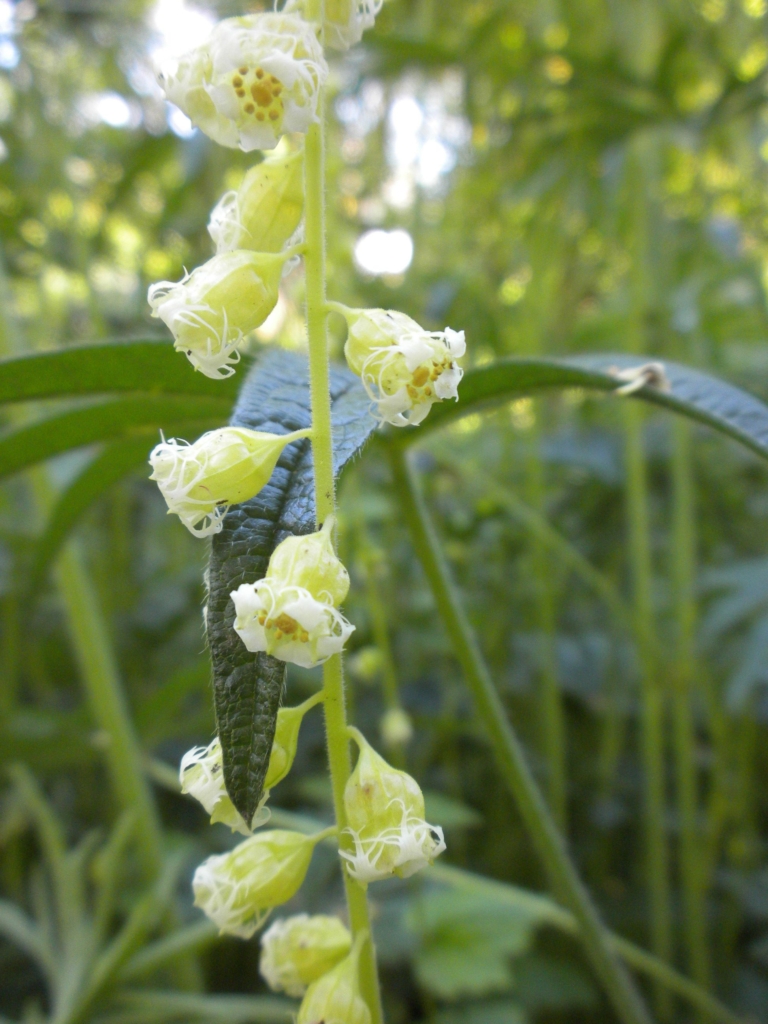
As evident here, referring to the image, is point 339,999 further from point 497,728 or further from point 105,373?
point 105,373

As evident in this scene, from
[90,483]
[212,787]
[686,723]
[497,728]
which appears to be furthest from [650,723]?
[212,787]

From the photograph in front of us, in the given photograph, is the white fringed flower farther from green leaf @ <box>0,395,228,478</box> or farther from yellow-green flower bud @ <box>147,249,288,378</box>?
green leaf @ <box>0,395,228,478</box>

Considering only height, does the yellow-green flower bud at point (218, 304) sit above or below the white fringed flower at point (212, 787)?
above

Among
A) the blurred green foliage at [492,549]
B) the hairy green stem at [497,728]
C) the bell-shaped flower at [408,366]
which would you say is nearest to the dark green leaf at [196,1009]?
the blurred green foliage at [492,549]

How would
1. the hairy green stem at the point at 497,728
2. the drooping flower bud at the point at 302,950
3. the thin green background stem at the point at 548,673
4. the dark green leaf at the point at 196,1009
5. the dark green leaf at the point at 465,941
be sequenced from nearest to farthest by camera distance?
the drooping flower bud at the point at 302,950 < the hairy green stem at the point at 497,728 < the dark green leaf at the point at 196,1009 < the dark green leaf at the point at 465,941 < the thin green background stem at the point at 548,673

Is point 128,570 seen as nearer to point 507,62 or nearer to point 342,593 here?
point 507,62

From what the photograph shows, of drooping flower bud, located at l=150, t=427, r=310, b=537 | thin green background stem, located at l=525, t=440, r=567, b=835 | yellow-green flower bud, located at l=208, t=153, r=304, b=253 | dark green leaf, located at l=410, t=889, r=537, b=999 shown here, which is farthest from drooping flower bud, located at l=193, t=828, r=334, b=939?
thin green background stem, located at l=525, t=440, r=567, b=835

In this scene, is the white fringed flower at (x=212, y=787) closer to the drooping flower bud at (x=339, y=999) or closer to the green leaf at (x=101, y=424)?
the drooping flower bud at (x=339, y=999)

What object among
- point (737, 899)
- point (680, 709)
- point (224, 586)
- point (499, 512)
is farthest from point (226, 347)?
point (737, 899)
